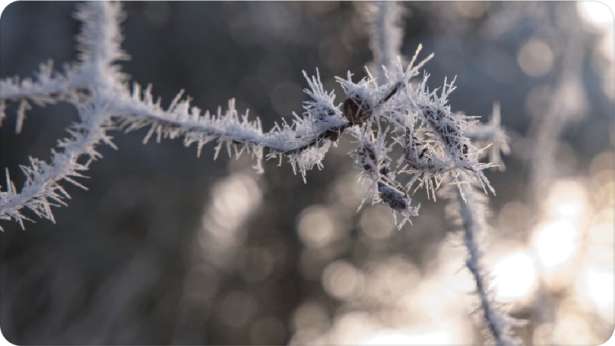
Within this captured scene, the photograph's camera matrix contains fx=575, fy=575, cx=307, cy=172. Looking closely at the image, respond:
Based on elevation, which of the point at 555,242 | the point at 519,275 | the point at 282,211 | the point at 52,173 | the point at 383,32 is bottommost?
the point at 52,173

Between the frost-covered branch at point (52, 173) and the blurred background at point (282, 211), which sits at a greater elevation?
the blurred background at point (282, 211)

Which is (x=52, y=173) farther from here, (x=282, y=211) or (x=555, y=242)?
(x=282, y=211)

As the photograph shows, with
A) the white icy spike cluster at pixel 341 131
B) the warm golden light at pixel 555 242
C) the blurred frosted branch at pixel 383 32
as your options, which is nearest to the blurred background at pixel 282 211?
the warm golden light at pixel 555 242

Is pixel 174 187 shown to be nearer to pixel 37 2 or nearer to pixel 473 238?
pixel 37 2

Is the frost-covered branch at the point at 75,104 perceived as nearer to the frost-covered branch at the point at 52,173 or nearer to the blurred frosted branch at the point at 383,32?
the frost-covered branch at the point at 52,173

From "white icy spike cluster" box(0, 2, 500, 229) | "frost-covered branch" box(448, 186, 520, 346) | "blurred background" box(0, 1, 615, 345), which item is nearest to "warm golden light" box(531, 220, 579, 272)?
"blurred background" box(0, 1, 615, 345)

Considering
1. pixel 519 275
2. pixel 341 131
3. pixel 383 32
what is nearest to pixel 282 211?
pixel 519 275

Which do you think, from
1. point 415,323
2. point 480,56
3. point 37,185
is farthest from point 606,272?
point 37,185
